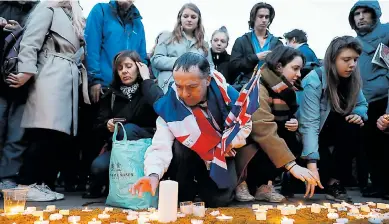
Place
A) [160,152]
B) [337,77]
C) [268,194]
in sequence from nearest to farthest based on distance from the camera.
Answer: [160,152]
[268,194]
[337,77]

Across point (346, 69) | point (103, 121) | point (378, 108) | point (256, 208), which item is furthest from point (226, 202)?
point (378, 108)

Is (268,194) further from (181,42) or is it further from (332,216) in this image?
(181,42)

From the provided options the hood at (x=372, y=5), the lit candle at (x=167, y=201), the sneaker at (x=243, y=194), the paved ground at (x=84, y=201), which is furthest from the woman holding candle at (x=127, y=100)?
the hood at (x=372, y=5)

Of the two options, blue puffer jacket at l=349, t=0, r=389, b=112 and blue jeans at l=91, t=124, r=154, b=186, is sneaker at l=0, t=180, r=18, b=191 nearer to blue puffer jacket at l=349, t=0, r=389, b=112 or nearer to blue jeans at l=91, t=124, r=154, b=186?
blue jeans at l=91, t=124, r=154, b=186

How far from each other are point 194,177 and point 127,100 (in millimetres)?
936

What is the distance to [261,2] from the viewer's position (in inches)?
192

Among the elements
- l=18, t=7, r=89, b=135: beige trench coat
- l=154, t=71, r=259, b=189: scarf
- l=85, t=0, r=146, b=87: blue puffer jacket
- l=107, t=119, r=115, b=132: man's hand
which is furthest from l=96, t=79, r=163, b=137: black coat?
l=154, t=71, r=259, b=189: scarf

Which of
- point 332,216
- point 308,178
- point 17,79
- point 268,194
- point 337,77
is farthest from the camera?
point 337,77

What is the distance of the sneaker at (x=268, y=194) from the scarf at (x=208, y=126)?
630mm

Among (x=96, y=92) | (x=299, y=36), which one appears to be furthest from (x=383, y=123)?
(x=96, y=92)

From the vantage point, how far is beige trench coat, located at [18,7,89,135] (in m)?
3.62

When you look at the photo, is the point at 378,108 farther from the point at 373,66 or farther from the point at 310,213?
the point at 310,213

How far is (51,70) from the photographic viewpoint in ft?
12.3

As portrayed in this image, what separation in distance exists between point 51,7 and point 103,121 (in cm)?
113
